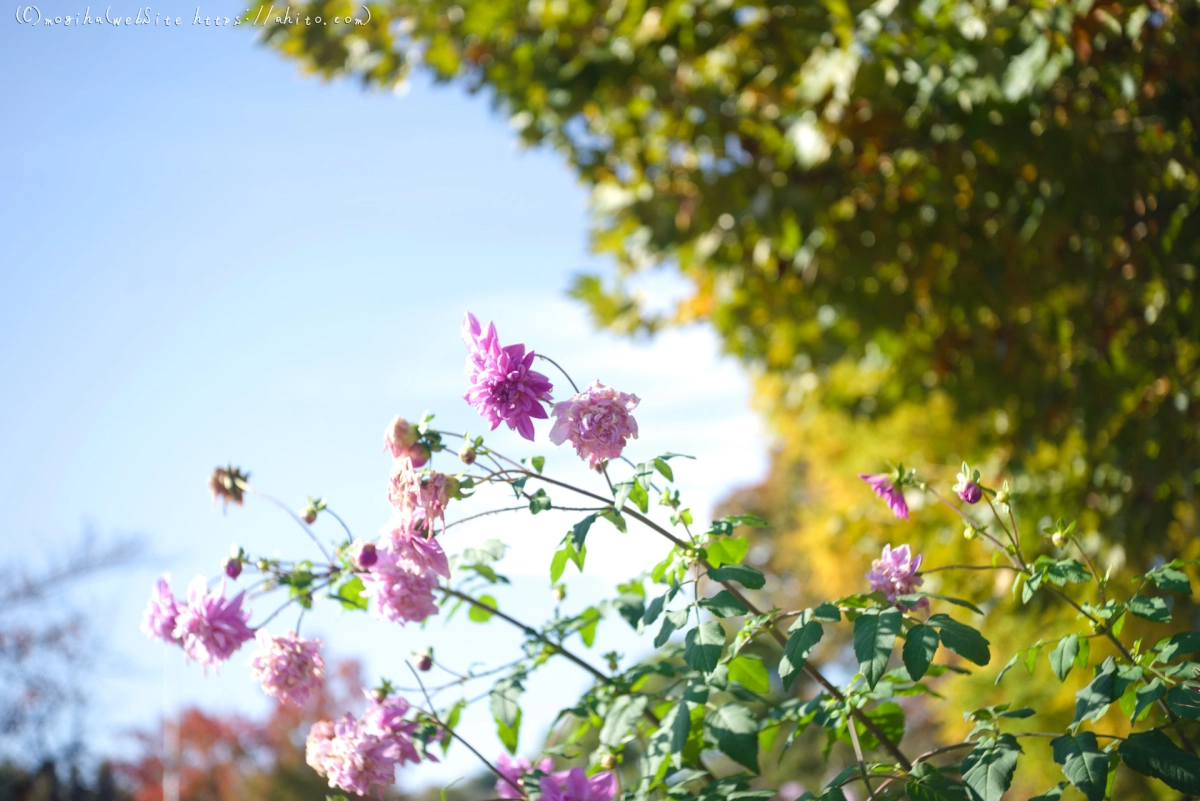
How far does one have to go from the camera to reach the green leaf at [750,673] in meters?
1.35

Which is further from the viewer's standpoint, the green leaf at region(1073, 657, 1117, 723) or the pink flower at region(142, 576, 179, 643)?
the pink flower at region(142, 576, 179, 643)

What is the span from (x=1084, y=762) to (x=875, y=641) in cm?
25

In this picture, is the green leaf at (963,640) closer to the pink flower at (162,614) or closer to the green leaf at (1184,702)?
the green leaf at (1184,702)

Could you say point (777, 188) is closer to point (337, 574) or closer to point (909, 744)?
point (337, 574)

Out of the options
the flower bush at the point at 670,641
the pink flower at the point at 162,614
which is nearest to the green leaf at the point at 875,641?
the flower bush at the point at 670,641

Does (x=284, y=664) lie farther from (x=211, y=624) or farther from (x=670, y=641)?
(x=670, y=641)

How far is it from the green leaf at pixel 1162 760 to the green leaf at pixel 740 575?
45cm

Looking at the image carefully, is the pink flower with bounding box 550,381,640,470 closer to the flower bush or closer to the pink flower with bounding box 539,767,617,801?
the flower bush

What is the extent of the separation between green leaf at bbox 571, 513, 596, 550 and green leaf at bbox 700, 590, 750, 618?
0.17 meters

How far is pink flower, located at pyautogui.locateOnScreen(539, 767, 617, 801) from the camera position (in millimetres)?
1392

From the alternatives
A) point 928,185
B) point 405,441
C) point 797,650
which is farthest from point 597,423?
point 928,185

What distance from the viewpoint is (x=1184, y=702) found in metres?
1.07

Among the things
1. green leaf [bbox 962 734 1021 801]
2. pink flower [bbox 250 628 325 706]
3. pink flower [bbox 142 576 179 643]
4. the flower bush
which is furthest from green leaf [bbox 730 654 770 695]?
pink flower [bbox 142 576 179 643]

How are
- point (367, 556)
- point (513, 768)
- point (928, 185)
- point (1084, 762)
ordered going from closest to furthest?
point (1084, 762) < point (367, 556) < point (513, 768) < point (928, 185)
